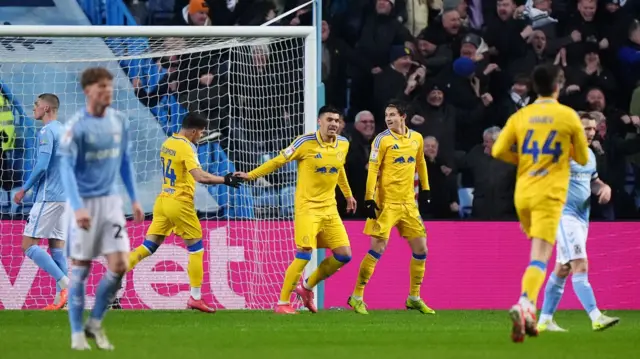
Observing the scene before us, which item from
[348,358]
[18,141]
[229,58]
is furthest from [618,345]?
[18,141]

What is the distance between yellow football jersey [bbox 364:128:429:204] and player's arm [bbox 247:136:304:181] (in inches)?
37.5

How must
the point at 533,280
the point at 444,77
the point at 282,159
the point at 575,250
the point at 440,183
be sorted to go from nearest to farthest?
the point at 533,280, the point at 575,250, the point at 282,159, the point at 440,183, the point at 444,77

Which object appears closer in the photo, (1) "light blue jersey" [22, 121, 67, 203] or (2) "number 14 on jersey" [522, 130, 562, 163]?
(2) "number 14 on jersey" [522, 130, 562, 163]

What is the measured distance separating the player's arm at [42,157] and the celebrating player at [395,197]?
3.55 m

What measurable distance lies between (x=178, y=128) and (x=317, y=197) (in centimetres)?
299

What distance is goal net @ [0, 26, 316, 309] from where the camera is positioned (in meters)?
15.1

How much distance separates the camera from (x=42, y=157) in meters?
13.6

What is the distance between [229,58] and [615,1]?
5876 millimetres

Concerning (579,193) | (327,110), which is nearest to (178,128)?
(327,110)

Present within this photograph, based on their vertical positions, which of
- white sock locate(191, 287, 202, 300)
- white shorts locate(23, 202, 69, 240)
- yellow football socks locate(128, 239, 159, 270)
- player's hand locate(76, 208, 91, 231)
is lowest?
white sock locate(191, 287, 202, 300)

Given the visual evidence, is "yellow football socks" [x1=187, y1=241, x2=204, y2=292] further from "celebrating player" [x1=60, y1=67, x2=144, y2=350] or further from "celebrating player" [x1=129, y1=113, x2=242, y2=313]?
"celebrating player" [x1=60, y1=67, x2=144, y2=350]

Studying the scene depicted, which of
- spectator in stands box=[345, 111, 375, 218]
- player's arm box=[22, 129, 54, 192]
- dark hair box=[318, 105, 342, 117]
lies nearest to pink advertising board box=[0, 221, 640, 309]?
spectator in stands box=[345, 111, 375, 218]

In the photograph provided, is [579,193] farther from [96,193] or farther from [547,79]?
[96,193]

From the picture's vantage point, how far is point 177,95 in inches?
623
